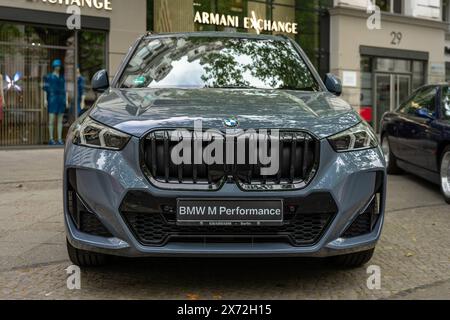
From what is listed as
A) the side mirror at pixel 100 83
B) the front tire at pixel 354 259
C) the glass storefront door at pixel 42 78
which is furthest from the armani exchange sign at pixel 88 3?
the front tire at pixel 354 259

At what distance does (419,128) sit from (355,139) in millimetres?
4743

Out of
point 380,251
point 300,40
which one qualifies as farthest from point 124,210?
point 300,40

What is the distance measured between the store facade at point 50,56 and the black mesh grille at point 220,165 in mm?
10617

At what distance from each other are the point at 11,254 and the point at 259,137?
2515mm

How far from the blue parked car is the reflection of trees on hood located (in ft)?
10.0

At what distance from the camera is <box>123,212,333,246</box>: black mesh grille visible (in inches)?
138

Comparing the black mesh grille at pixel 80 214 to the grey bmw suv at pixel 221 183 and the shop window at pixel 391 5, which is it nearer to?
the grey bmw suv at pixel 221 183

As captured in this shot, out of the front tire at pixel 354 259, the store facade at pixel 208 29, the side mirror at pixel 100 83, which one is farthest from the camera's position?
the store facade at pixel 208 29

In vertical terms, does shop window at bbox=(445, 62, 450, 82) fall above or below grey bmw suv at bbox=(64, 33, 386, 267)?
above

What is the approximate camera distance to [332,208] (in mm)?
3582

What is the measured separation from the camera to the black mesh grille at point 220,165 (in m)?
3.50

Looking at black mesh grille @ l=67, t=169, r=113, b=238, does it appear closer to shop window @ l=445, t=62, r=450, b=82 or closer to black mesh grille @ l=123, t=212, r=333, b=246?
black mesh grille @ l=123, t=212, r=333, b=246

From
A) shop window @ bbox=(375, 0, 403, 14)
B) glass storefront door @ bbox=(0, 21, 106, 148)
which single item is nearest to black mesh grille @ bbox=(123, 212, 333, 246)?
glass storefront door @ bbox=(0, 21, 106, 148)

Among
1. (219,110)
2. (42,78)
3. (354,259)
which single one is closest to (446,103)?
(354,259)
